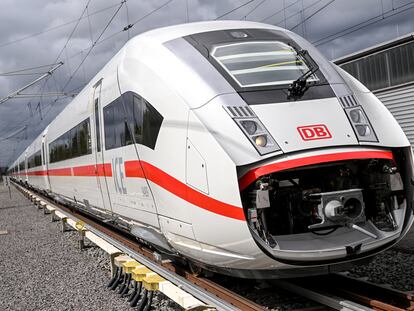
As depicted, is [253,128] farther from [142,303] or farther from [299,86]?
[142,303]

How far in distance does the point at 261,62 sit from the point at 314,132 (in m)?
1.07

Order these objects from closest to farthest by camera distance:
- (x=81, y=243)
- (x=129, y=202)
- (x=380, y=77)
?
1. (x=129, y=202)
2. (x=81, y=243)
3. (x=380, y=77)

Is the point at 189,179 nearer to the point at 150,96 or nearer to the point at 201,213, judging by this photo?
the point at 201,213

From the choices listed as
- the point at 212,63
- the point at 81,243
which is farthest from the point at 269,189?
the point at 81,243

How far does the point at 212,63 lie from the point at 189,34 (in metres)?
0.70

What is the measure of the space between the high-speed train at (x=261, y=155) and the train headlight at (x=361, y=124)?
0.01 meters

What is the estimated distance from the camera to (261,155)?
13.6 feet

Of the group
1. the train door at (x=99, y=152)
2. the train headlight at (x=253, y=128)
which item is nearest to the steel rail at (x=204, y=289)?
the train door at (x=99, y=152)

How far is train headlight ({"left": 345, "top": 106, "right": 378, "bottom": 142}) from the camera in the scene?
4523 mm

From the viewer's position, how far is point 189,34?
5.50 m

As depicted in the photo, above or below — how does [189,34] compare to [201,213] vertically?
above

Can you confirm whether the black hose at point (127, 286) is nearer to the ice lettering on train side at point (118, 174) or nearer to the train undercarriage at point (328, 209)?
the ice lettering on train side at point (118, 174)

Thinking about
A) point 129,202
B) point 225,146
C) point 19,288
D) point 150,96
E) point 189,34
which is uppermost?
point 189,34

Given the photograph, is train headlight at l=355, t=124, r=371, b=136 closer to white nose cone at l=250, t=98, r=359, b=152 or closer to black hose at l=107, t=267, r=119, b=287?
white nose cone at l=250, t=98, r=359, b=152
